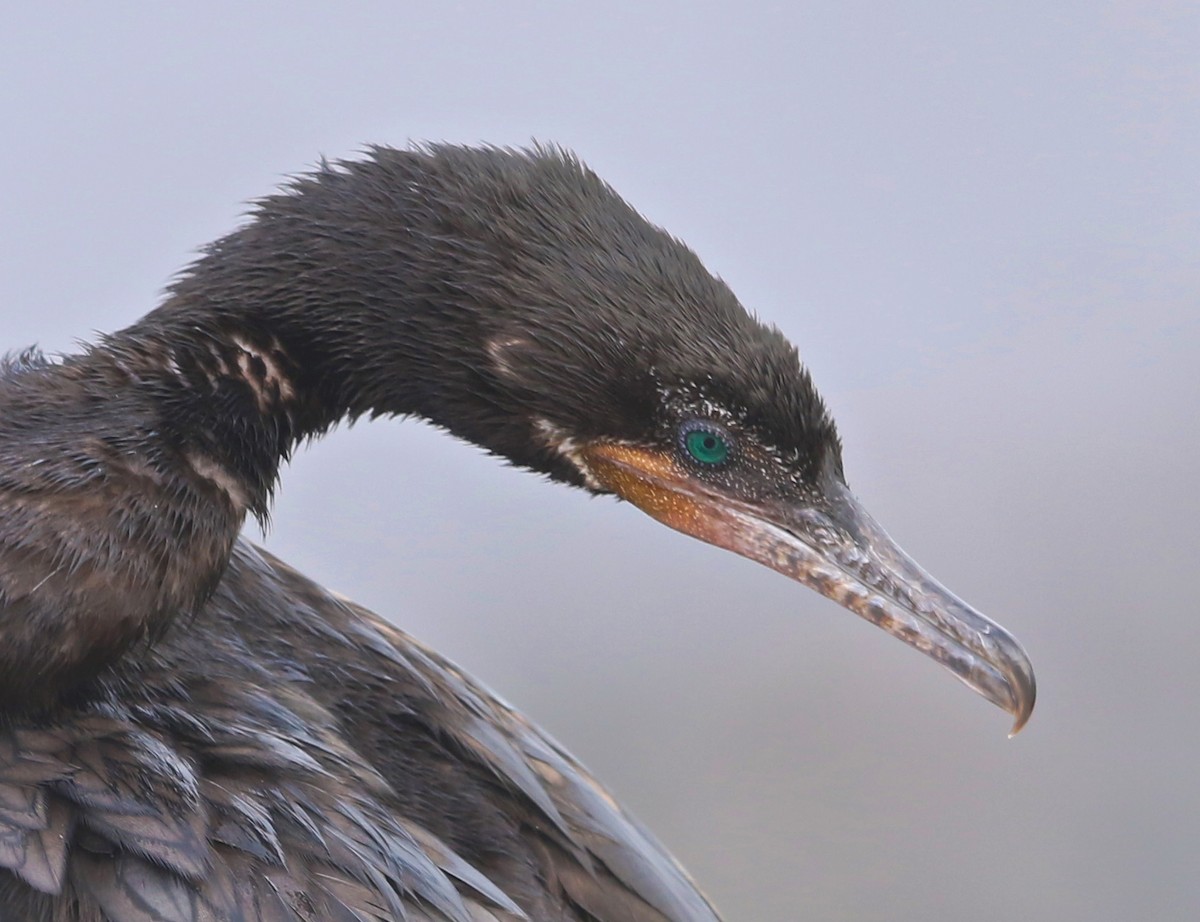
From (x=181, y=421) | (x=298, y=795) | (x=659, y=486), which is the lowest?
(x=298, y=795)

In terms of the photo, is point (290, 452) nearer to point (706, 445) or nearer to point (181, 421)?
point (181, 421)

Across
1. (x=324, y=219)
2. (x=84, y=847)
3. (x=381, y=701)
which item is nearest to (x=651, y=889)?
(x=381, y=701)

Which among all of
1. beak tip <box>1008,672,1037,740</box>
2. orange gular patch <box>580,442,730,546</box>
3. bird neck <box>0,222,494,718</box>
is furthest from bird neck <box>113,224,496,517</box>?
beak tip <box>1008,672,1037,740</box>

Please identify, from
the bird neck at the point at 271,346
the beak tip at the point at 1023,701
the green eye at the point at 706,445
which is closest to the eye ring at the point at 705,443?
the green eye at the point at 706,445

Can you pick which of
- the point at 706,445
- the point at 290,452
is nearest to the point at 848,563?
the point at 706,445

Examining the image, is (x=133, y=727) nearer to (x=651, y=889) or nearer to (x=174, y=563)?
(x=174, y=563)

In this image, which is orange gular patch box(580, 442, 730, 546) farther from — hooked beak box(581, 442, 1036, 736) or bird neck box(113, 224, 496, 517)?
bird neck box(113, 224, 496, 517)

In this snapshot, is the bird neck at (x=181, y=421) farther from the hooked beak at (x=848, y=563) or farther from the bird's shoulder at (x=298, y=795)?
the hooked beak at (x=848, y=563)

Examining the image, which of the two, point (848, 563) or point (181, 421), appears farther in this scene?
point (848, 563)
